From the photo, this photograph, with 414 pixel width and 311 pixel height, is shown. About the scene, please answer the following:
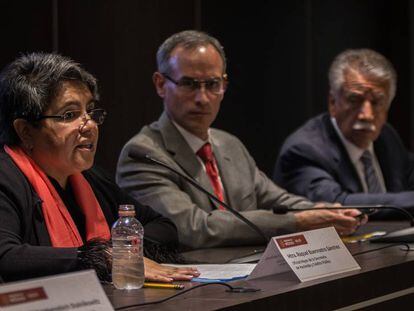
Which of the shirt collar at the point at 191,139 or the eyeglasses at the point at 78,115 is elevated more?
the eyeglasses at the point at 78,115

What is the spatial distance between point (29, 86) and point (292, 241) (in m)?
0.96

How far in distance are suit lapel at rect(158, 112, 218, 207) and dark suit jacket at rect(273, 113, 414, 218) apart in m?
0.87

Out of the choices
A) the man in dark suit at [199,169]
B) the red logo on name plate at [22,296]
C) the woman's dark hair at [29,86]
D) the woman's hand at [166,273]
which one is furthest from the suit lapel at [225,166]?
the red logo on name plate at [22,296]

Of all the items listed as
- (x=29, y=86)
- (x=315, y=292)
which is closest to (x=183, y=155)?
(x=29, y=86)

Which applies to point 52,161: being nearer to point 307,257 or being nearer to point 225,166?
point 307,257

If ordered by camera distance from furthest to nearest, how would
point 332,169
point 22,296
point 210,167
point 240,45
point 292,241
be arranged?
point 240,45 → point 332,169 → point 210,167 → point 292,241 → point 22,296

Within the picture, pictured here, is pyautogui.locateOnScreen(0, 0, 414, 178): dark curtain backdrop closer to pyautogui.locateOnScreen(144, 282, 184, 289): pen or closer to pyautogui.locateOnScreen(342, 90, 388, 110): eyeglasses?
pyautogui.locateOnScreen(342, 90, 388, 110): eyeglasses

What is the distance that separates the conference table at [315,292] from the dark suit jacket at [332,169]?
1.20 meters

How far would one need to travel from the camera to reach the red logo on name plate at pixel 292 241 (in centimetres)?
268

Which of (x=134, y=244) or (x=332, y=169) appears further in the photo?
(x=332, y=169)

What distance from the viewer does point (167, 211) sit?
377 centimetres

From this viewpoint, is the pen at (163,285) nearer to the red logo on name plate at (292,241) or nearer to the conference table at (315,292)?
the conference table at (315,292)

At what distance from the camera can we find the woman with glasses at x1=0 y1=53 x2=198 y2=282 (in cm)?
291

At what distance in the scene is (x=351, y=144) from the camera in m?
5.09
